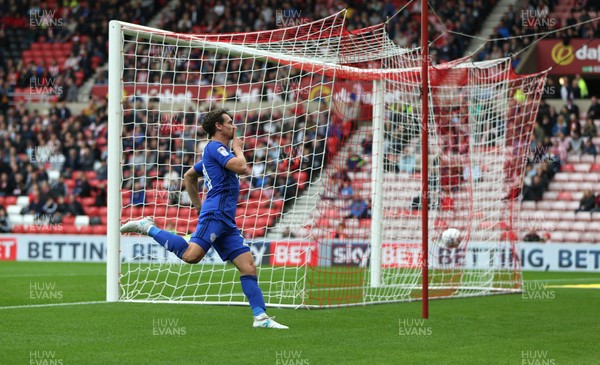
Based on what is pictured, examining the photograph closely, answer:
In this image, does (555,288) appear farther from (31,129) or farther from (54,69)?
(54,69)

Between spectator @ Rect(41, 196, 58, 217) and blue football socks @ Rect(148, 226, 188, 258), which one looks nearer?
blue football socks @ Rect(148, 226, 188, 258)

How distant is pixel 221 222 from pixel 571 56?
65.0 feet

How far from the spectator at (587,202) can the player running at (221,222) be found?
16553 millimetres

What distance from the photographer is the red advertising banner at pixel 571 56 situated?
92.7 ft

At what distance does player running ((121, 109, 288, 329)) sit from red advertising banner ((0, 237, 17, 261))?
17.9 meters

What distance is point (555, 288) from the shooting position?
17562 mm

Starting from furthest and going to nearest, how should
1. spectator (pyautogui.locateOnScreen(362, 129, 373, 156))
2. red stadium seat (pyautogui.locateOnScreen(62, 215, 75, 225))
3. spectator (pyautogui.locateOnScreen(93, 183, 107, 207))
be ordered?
1. spectator (pyautogui.locateOnScreen(93, 183, 107, 207))
2. red stadium seat (pyautogui.locateOnScreen(62, 215, 75, 225))
3. spectator (pyautogui.locateOnScreen(362, 129, 373, 156))

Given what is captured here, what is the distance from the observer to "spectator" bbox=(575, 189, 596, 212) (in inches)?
998

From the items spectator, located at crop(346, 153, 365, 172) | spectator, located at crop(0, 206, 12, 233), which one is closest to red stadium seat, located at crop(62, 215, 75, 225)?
spectator, located at crop(0, 206, 12, 233)

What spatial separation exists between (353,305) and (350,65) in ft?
13.2

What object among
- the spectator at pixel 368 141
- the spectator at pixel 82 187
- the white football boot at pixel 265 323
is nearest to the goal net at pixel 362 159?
the spectator at pixel 368 141

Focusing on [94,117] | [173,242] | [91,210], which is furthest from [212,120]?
[94,117]

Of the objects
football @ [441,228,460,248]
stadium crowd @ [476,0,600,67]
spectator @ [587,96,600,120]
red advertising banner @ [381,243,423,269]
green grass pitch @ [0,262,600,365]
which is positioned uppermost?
stadium crowd @ [476,0,600,67]

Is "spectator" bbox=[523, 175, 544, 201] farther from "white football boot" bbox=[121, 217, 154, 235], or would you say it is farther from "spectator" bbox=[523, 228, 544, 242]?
"white football boot" bbox=[121, 217, 154, 235]
